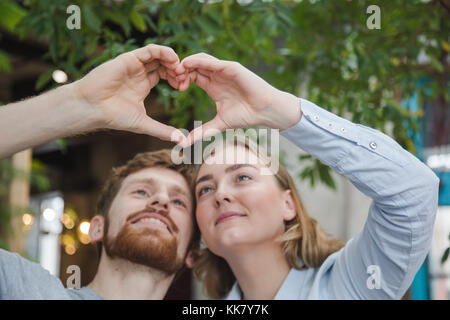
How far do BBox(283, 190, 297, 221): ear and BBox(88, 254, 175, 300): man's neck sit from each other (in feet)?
1.38

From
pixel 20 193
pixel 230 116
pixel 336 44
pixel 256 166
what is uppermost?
pixel 336 44

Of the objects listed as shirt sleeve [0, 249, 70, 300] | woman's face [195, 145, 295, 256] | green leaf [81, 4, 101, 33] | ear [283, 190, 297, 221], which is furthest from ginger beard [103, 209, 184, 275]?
green leaf [81, 4, 101, 33]

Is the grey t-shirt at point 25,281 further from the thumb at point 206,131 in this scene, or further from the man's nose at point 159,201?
A: the thumb at point 206,131

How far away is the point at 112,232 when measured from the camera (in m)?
1.46

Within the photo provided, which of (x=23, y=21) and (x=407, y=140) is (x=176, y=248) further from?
(x=407, y=140)

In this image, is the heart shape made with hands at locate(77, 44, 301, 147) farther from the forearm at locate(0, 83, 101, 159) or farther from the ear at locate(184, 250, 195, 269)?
the ear at locate(184, 250, 195, 269)

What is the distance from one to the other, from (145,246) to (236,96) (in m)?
0.56

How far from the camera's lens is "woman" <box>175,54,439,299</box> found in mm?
1077

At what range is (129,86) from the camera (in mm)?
1052

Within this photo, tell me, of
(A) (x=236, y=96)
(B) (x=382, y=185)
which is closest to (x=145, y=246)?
(A) (x=236, y=96)

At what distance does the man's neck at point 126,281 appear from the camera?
1.41 metres

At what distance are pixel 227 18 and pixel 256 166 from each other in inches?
22.5

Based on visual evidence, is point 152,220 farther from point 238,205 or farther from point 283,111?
point 283,111
